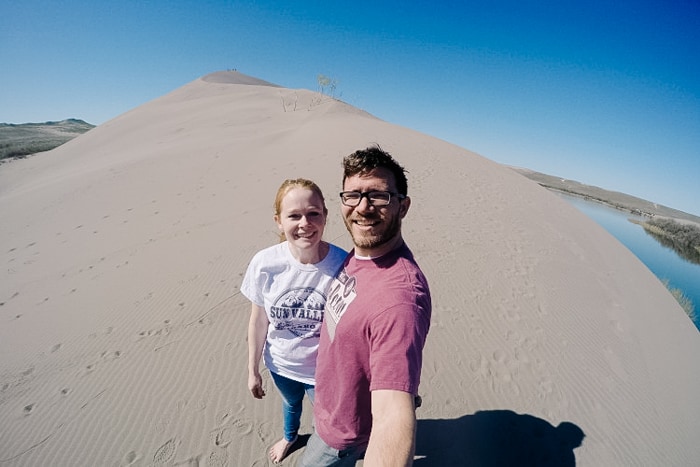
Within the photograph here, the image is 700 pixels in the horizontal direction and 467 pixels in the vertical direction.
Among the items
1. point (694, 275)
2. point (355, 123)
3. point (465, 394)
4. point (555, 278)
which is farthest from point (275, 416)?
point (694, 275)

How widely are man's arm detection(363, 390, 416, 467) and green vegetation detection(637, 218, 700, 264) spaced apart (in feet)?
82.0

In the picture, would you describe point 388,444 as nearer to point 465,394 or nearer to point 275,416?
point 275,416

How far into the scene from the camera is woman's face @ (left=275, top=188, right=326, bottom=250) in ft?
5.71

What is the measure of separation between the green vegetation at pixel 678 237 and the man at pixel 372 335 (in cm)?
2482

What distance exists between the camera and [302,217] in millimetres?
1746

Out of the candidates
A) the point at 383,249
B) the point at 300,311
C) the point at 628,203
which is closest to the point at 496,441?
the point at 300,311

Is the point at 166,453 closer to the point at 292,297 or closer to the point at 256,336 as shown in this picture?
the point at 256,336

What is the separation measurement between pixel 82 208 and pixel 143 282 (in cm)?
594

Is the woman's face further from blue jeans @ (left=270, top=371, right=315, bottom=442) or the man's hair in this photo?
blue jeans @ (left=270, top=371, right=315, bottom=442)

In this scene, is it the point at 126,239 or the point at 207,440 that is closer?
the point at 207,440

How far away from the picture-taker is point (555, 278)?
685 cm

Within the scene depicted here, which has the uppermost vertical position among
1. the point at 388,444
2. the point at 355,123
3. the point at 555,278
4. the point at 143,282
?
the point at 355,123

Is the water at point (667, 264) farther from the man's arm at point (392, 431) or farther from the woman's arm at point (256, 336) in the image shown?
the woman's arm at point (256, 336)

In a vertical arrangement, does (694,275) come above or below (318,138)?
below
